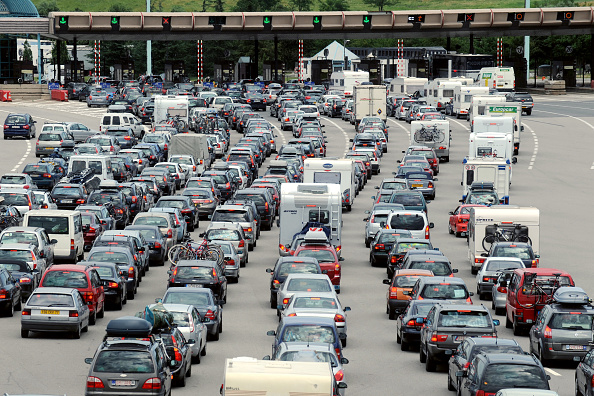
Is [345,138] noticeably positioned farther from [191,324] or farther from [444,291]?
[191,324]

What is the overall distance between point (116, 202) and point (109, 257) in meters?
10.8

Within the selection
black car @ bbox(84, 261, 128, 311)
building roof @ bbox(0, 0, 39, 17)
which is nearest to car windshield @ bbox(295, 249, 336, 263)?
black car @ bbox(84, 261, 128, 311)

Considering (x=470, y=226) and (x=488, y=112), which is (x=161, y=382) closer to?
(x=470, y=226)

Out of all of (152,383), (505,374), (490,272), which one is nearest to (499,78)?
(490,272)

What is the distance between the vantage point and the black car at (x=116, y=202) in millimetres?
42469

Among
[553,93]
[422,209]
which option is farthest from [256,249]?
[553,93]

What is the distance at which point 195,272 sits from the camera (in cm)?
2983

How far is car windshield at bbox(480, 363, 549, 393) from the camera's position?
743 inches

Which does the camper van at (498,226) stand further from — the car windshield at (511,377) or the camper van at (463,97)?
the camper van at (463,97)

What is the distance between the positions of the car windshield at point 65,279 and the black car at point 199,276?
2.40 metres

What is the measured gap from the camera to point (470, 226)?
3722 cm

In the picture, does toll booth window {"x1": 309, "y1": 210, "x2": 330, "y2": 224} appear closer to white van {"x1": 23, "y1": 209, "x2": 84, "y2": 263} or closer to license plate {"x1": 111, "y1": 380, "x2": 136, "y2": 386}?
white van {"x1": 23, "y1": 209, "x2": 84, "y2": 263}

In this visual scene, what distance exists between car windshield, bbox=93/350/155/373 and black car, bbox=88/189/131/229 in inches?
919

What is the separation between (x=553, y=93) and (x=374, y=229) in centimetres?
7831
